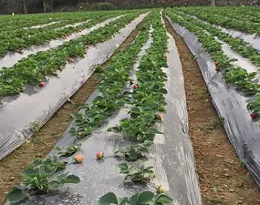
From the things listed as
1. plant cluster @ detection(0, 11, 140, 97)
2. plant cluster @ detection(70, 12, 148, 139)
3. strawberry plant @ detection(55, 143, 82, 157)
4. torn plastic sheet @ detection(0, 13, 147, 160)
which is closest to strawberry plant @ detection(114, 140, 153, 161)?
strawberry plant @ detection(55, 143, 82, 157)

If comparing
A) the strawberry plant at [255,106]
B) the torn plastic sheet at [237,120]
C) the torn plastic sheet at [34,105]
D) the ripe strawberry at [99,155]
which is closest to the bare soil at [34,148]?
the torn plastic sheet at [34,105]

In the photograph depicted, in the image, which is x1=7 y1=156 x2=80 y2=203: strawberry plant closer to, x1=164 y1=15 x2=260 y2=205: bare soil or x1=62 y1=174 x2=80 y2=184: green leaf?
x1=62 y1=174 x2=80 y2=184: green leaf

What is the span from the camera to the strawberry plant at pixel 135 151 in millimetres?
3793

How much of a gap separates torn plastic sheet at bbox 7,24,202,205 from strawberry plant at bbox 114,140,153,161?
0.35 ft

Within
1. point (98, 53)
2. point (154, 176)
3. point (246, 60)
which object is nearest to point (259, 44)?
point (246, 60)

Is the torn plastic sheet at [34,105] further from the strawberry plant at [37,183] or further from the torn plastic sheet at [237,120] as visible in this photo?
the torn plastic sheet at [237,120]

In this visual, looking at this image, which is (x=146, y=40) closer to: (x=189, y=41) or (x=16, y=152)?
(x=189, y=41)

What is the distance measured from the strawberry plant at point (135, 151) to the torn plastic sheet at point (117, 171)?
0.35 feet

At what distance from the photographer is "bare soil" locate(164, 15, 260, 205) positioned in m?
4.11

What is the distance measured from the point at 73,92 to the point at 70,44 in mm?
3845

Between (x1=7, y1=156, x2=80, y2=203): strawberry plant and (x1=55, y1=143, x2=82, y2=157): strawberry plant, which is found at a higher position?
(x1=7, y1=156, x2=80, y2=203): strawberry plant

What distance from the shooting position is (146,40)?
12.7 metres

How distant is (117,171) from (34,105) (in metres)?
3.47

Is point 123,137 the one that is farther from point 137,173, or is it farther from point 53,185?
point 53,185
